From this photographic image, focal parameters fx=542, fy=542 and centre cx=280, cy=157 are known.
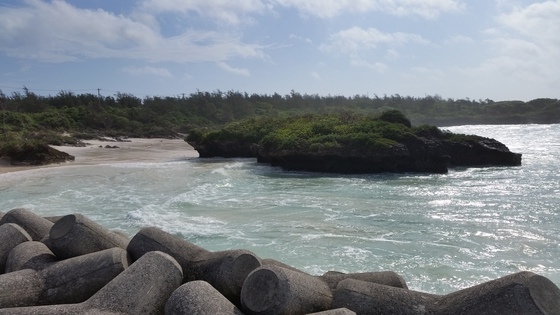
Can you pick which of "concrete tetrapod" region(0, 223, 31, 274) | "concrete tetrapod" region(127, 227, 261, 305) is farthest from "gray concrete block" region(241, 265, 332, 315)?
"concrete tetrapod" region(0, 223, 31, 274)

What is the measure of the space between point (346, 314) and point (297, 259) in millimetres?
5022

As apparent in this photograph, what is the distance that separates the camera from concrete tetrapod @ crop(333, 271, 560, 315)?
140 inches

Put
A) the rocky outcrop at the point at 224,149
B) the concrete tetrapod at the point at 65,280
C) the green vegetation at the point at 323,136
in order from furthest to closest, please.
Answer: the rocky outcrop at the point at 224,149, the green vegetation at the point at 323,136, the concrete tetrapod at the point at 65,280

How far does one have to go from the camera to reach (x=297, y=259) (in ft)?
28.3

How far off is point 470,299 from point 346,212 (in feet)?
30.0

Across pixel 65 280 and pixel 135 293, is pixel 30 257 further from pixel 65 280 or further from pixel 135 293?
pixel 135 293

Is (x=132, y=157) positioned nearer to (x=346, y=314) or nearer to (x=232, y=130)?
(x=232, y=130)

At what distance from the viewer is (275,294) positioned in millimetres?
3969

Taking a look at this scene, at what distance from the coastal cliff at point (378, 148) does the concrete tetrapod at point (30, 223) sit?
1759 centimetres

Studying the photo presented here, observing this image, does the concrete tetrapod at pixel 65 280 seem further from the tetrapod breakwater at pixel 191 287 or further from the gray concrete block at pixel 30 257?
the gray concrete block at pixel 30 257

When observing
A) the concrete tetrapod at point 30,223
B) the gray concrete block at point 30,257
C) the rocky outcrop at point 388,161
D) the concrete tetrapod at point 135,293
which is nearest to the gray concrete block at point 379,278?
the concrete tetrapod at point 135,293

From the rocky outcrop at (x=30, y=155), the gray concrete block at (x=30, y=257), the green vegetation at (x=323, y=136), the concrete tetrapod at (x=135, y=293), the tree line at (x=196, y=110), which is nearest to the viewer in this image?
the concrete tetrapod at (x=135, y=293)

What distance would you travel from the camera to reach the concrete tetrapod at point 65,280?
4.50 meters

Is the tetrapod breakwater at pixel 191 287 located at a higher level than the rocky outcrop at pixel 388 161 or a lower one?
higher
